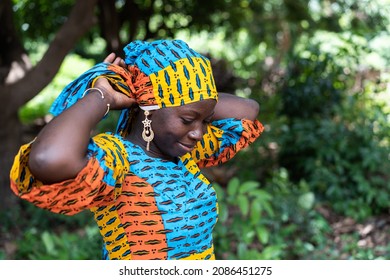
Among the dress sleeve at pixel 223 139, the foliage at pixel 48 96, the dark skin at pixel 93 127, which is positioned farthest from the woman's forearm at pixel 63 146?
the foliage at pixel 48 96

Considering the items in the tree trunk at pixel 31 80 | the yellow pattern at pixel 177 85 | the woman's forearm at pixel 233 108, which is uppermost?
the yellow pattern at pixel 177 85

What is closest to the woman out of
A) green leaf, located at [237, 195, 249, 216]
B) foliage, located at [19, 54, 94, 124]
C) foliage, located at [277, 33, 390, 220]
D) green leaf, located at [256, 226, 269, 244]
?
green leaf, located at [237, 195, 249, 216]

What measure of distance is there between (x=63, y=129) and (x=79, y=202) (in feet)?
0.66

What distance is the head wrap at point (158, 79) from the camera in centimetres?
182

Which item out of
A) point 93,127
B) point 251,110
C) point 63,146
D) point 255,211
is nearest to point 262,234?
point 255,211

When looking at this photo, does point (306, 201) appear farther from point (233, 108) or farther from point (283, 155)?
point (233, 108)

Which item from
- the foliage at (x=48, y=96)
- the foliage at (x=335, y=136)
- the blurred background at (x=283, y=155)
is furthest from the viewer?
the foliage at (x=48, y=96)

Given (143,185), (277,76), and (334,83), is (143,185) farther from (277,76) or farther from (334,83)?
(277,76)

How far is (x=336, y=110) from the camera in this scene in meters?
5.60

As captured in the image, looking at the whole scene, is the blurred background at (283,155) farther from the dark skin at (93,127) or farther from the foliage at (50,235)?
the dark skin at (93,127)

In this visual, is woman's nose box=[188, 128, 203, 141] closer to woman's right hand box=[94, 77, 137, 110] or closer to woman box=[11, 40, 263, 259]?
woman box=[11, 40, 263, 259]

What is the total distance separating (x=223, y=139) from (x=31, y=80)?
299 centimetres

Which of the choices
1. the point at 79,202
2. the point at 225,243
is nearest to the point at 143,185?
the point at 79,202

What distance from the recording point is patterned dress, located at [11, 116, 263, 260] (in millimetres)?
1629
